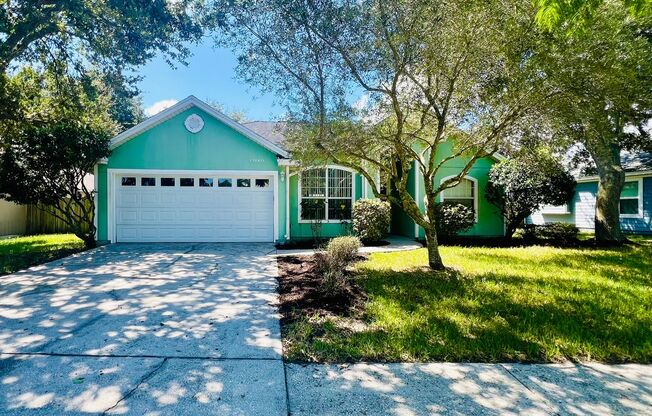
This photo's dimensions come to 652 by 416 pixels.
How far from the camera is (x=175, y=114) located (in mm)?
11773

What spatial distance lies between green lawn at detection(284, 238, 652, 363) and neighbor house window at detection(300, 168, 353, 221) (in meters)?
5.24

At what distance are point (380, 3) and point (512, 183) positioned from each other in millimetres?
9187

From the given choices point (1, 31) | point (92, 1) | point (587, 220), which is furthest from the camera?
point (587, 220)

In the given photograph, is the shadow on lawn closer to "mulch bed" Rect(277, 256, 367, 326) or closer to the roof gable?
"mulch bed" Rect(277, 256, 367, 326)

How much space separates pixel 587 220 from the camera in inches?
645

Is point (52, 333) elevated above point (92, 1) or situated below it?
below

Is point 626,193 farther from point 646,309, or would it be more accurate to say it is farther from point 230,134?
point 230,134

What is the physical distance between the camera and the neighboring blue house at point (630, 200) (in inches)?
550

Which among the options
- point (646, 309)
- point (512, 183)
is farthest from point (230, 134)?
point (646, 309)

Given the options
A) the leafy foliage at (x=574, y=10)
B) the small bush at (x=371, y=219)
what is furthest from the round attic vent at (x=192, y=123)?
the leafy foliage at (x=574, y=10)

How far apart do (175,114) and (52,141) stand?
3.60 m

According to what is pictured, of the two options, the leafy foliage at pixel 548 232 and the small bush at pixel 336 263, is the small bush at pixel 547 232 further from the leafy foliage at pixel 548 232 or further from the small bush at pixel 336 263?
the small bush at pixel 336 263

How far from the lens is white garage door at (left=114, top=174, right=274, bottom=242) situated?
38.6 ft

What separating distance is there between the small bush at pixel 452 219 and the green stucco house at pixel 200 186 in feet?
11.2
